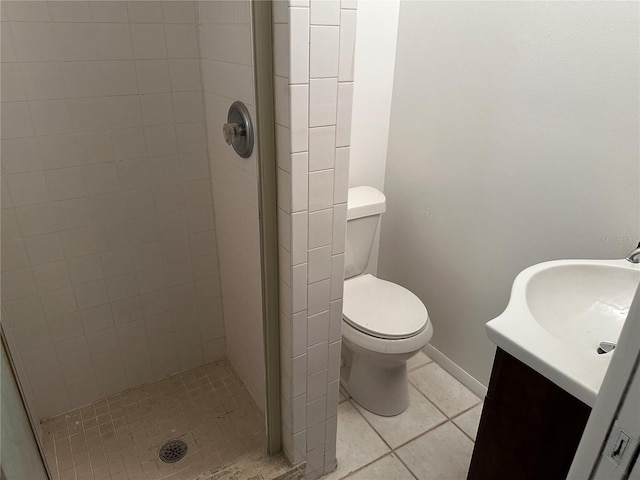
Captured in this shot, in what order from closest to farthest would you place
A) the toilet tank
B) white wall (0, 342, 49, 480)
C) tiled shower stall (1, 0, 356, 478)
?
white wall (0, 342, 49, 480) → tiled shower stall (1, 0, 356, 478) → the toilet tank

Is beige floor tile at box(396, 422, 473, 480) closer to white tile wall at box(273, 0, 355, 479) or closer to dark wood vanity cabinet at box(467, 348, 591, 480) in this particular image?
white tile wall at box(273, 0, 355, 479)

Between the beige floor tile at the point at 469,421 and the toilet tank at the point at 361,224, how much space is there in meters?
0.73

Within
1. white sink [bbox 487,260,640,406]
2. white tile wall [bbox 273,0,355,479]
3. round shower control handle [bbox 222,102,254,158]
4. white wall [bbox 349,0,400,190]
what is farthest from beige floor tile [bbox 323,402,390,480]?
round shower control handle [bbox 222,102,254,158]

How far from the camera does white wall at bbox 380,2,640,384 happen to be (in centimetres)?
131

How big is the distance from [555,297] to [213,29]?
1.30m

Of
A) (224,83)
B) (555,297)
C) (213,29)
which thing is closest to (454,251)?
(555,297)

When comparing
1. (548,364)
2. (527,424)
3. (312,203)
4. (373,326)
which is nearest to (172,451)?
(373,326)

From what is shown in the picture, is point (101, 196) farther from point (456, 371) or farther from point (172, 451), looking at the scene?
point (456, 371)

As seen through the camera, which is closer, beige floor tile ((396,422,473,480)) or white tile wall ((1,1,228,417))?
white tile wall ((1,1,228,417))

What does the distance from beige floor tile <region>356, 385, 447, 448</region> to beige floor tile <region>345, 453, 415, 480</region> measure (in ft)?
0.26

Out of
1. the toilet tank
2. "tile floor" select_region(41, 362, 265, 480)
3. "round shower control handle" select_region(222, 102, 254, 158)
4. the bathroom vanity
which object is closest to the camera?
the bathroom vanity

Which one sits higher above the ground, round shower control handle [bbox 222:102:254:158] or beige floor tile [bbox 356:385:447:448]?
round shower control handle [bbox 222:102:254:158]

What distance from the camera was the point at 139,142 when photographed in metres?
1.65

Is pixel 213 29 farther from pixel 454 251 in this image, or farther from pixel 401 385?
pixel 401 385
